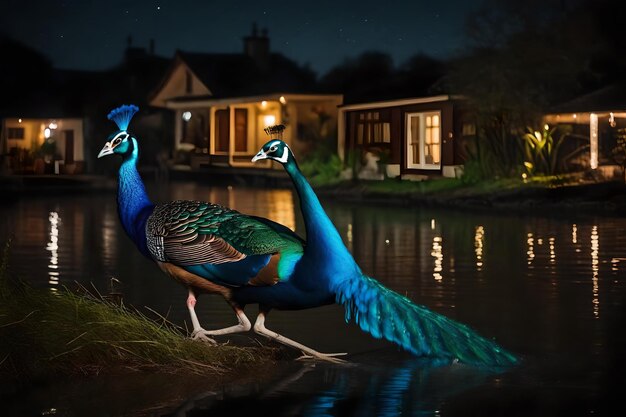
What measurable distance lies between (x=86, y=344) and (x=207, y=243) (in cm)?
109

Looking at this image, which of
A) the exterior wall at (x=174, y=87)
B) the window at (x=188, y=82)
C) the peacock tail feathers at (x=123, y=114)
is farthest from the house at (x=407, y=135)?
the peacock tail feathers at (x=123, y=114)

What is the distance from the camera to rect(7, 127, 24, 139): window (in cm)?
6369

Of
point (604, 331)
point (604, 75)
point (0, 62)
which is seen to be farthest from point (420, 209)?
point (0, 62)

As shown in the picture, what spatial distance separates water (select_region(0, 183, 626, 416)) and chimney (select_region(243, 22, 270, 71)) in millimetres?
37566

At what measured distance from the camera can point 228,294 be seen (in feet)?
31.7

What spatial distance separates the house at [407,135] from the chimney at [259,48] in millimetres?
18322

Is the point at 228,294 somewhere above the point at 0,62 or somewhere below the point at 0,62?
below

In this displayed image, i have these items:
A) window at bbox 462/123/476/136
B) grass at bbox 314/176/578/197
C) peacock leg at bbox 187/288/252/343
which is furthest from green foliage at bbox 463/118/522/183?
peacock leg at bbox 187/288/252/343

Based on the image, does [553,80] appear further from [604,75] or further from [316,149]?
[316,149]

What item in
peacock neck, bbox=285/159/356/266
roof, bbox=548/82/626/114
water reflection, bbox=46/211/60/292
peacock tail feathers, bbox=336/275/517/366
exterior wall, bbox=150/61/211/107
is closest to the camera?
peacock tail feathers, bbox=336/275/517/366

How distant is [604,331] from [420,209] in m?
19.5

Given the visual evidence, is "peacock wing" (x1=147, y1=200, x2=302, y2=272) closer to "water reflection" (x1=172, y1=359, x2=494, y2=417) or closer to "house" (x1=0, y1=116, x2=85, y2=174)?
"water reflection" (x1=172, y1=359, x2=494, y2=417)

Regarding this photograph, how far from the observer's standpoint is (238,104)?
5531 centimetres

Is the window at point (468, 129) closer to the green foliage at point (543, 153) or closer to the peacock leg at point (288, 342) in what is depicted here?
the green foliage at point (543, 153)
